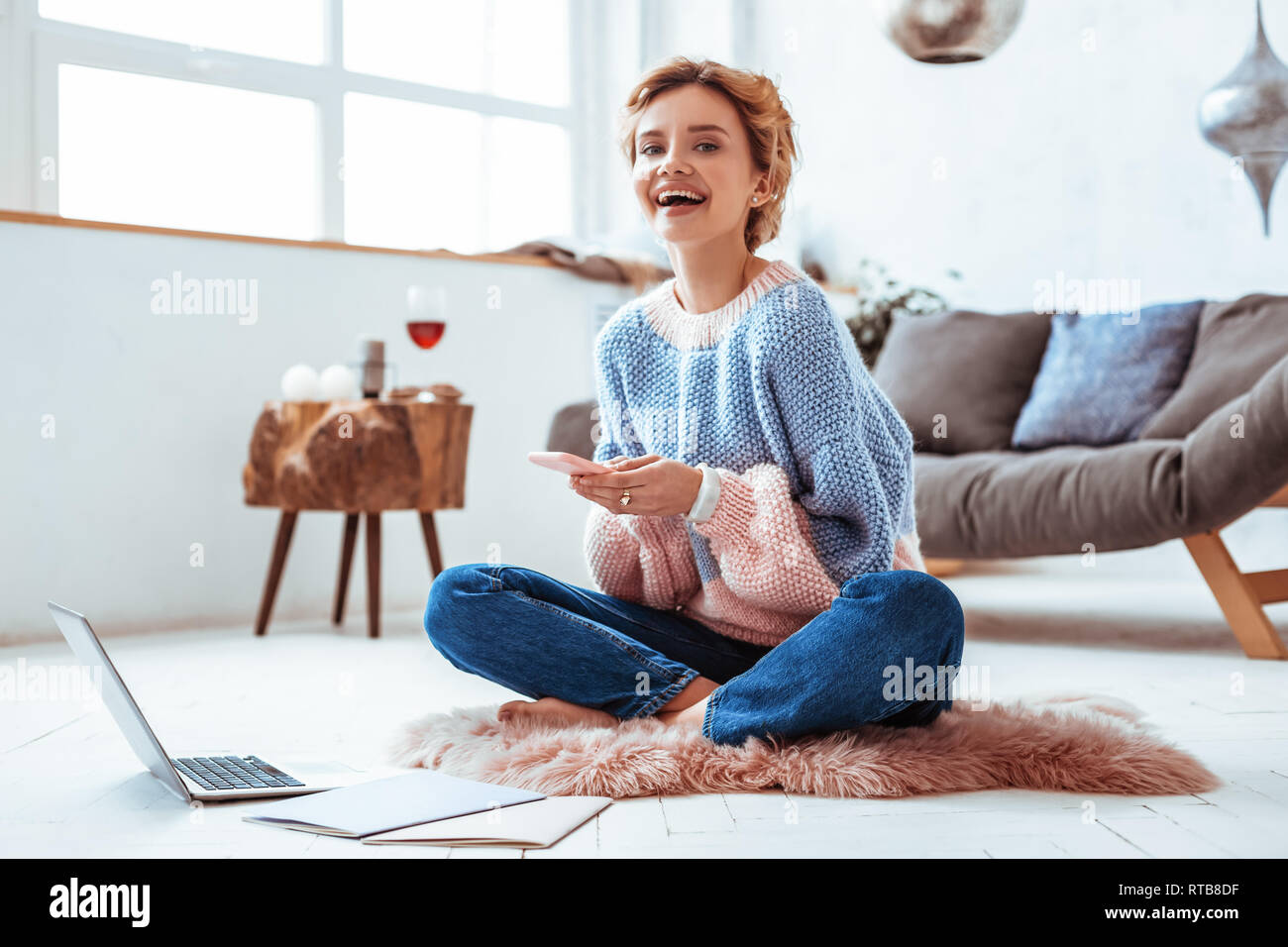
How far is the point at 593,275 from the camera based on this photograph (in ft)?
12.4


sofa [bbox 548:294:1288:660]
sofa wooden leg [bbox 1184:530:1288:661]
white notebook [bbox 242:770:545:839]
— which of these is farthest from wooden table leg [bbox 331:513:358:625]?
sofa wooden leg [bbox 1184:530:1288:661]

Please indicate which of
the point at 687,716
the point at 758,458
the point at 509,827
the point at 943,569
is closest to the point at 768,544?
the point at 758,458

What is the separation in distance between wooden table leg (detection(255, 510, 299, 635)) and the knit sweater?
1.52m

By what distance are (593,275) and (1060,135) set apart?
5.05 feet

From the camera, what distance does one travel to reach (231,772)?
4.69 feet

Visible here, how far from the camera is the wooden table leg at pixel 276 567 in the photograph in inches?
116

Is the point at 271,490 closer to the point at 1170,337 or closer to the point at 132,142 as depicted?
the point at 132,142

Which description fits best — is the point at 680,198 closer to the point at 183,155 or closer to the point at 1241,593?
the point at 1241,593

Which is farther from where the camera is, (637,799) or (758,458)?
(758,458)

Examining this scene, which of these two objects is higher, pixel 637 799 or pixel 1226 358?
pixel 1226 358

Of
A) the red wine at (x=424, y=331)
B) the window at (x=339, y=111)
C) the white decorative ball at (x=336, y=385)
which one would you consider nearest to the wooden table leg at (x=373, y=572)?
the white decorative ball at (x=336, y=385)

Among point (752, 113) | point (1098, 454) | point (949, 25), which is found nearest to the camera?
point (752, 113)

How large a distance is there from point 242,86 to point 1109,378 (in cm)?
256
